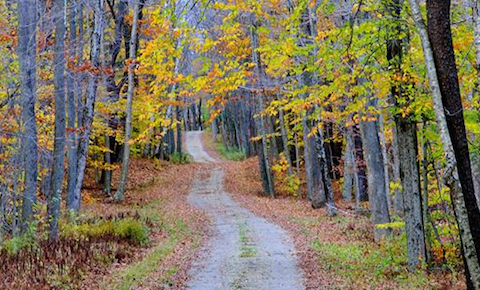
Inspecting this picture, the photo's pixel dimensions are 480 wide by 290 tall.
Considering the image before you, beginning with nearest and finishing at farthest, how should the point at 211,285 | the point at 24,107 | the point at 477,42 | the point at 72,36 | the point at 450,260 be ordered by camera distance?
the point at 477,42 < the point at 211,285 < the point at 450,260 < the point at 24,107 < the point at 72,36

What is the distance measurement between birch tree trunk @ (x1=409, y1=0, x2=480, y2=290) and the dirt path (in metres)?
3.04

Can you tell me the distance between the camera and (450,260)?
957 centimetres

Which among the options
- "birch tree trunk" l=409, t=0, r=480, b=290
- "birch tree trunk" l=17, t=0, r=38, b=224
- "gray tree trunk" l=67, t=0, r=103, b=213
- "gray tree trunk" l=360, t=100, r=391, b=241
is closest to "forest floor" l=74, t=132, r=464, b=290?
"gray tree trunk" l=360, t=100, r=391, b=241

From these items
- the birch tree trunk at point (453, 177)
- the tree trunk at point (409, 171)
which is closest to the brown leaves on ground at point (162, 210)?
the tree trunk at point (409, 171)

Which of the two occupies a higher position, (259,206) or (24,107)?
(24,107)

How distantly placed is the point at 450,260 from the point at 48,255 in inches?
317

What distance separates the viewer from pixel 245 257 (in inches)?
444

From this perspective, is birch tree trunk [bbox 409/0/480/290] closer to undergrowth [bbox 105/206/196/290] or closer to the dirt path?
the dirt path

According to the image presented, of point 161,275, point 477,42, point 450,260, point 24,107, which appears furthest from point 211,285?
point 24,107

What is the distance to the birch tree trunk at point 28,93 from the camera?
39.8ft

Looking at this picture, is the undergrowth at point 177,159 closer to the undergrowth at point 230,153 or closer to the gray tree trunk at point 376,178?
the undergrowth at point 230,153

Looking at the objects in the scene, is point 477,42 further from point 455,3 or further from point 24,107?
point 24,107

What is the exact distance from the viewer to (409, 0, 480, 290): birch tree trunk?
615 centimetres

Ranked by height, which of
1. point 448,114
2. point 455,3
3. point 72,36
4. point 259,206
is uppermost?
point 72,36
